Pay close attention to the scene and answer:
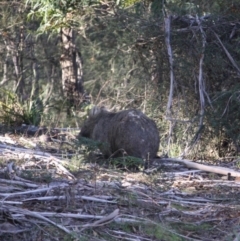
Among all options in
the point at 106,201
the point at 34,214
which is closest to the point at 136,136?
the point at 106,201

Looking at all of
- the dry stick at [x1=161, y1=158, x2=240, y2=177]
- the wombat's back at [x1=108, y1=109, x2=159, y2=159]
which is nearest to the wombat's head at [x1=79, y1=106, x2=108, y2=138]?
the wombat's back at [x1=108, y1=109, x2=159, y2=159]

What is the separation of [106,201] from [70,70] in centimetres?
961

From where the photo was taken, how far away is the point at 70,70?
53.7ft

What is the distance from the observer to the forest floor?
6188 mm

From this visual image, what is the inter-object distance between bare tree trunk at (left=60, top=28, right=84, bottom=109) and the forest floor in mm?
6837

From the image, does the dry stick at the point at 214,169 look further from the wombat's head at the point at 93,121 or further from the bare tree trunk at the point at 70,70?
the bare tree trunk at the point at 70,70

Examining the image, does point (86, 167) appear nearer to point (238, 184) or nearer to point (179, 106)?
point (238, 184)

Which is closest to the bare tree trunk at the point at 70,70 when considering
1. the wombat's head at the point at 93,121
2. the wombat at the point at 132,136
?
the wombat's head at the point at 93,121

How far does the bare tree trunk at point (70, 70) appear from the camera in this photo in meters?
16.1

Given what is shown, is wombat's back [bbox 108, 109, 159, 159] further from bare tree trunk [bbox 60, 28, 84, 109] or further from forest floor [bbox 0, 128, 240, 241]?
bare tree trunk [bbox 60, 28, 84, 109]

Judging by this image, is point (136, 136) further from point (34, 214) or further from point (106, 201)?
point (34, 214)

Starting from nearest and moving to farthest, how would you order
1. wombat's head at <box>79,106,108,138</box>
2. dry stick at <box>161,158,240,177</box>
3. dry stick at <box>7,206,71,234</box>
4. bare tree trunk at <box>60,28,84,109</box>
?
dry stick at <box>7,206,71,234</box>
dry stick at <box>161,158,240,177</box>
wombat's head at <box>79,106,108,138</box>
bare tree trunk at <box>60,28,84,109</box>

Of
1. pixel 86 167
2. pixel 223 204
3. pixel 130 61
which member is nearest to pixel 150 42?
pixel 130 61

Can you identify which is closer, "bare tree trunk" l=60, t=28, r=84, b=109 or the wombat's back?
the wombat's back
